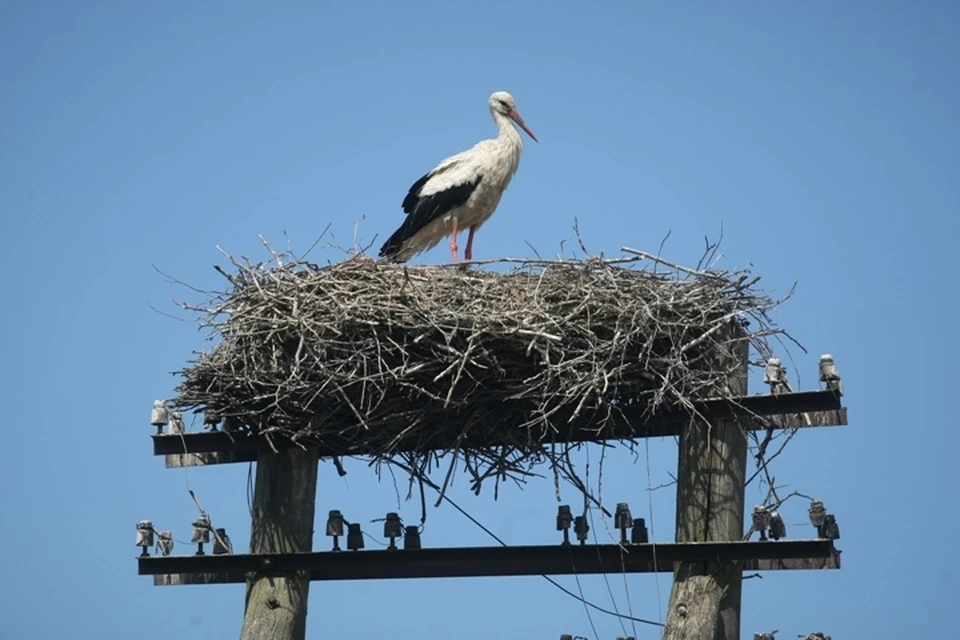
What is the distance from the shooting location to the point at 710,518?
643 centimetres

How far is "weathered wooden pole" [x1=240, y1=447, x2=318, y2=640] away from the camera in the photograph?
6.83 m

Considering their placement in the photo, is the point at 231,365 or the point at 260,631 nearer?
the point at 260,631

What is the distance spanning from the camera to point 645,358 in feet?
23.2

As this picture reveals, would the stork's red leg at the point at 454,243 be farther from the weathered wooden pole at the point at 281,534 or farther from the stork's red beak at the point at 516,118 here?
the weathered wooden pole at the point at 281,534

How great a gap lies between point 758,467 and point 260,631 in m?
2.25

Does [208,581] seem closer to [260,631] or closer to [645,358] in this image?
[260,631]

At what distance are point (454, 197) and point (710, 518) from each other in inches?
184

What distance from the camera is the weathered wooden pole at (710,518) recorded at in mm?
6262

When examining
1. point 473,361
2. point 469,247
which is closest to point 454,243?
point 469,247

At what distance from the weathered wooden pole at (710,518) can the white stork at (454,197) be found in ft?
13.7

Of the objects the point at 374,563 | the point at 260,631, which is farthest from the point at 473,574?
the point at 260,631

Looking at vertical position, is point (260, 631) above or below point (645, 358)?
below

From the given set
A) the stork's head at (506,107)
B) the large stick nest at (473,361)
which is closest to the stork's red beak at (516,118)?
the stork's head at (506,107)

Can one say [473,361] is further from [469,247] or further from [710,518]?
[469,247]
